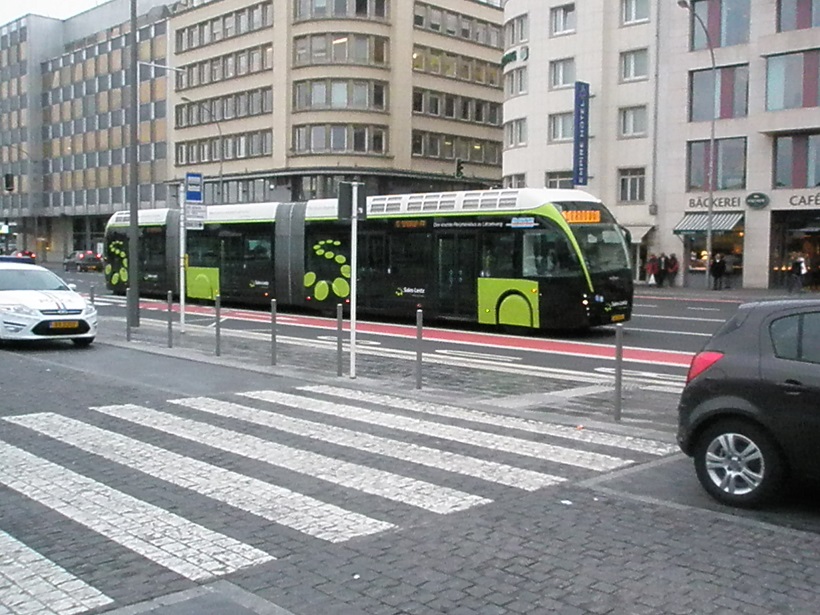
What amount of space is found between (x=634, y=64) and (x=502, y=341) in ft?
103

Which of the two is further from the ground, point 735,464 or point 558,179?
point 558,179

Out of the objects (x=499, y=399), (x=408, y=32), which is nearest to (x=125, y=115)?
(x=408, y=32)

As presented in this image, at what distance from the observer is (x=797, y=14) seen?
4028cm

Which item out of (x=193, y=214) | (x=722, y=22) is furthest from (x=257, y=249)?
(x=722, y=22)

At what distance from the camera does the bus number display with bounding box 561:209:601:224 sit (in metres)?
20.2

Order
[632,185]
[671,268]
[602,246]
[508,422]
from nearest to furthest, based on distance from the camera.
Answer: [508,422] < [602,246] < [671,268] < [632,185]

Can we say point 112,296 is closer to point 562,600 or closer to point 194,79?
point 562,600

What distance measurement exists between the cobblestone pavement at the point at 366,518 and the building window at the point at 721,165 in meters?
34.4

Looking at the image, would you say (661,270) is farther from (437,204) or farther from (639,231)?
(437,204)

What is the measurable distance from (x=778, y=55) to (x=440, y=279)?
25.5m

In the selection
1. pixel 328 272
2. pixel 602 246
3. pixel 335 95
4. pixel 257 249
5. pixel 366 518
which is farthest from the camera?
pixel 335 95

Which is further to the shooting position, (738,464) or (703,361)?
(703,361)

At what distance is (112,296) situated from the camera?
35062mm

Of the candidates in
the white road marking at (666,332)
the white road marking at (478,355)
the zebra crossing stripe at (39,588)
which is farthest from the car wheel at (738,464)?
the white road marking at (666,332)
